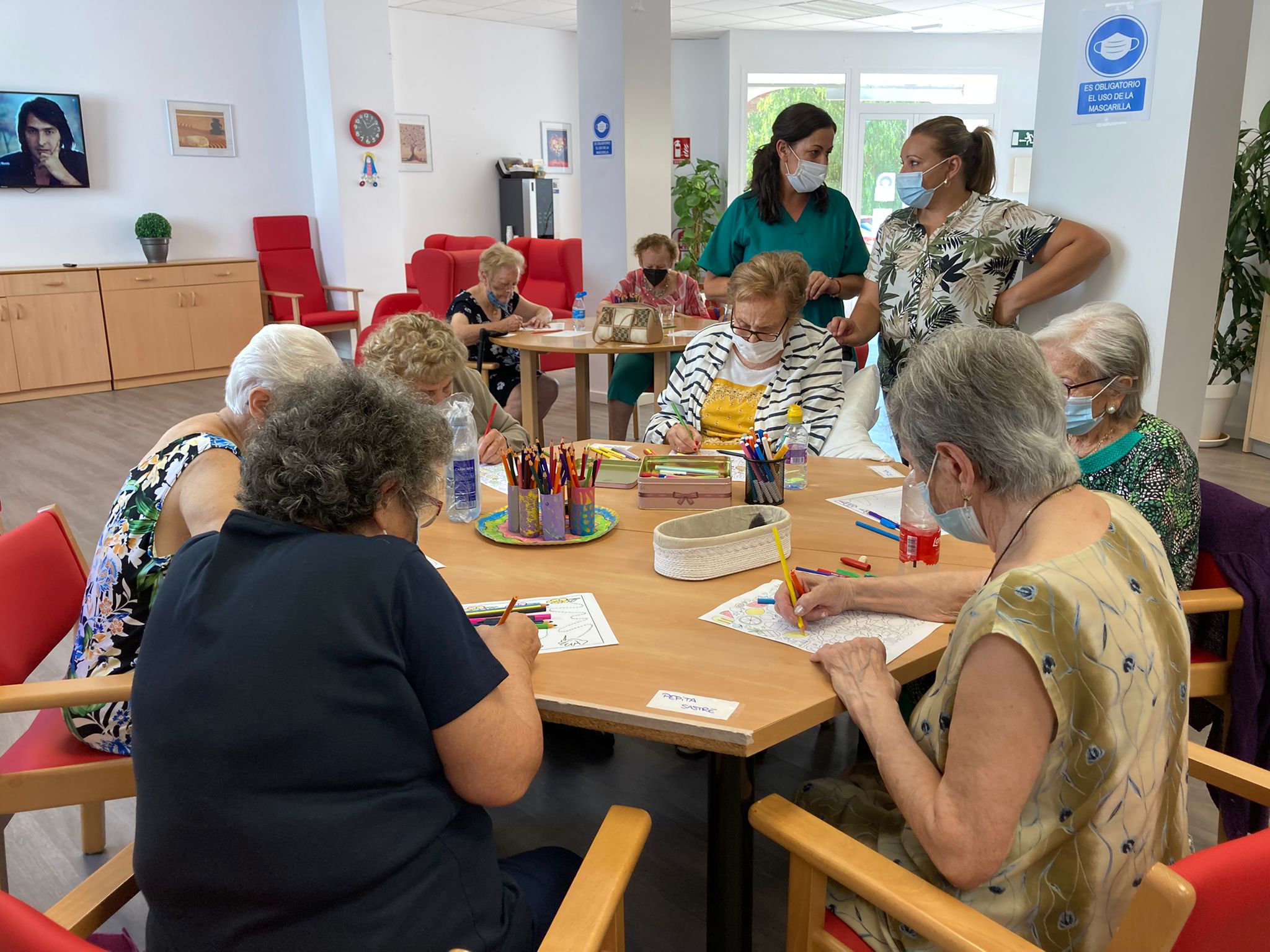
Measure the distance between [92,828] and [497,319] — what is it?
12.0 ft

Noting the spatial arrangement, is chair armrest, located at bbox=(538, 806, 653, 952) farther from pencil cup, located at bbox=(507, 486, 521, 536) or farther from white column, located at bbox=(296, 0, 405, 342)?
white column, located at bbox=(296, 0, 405, 342)

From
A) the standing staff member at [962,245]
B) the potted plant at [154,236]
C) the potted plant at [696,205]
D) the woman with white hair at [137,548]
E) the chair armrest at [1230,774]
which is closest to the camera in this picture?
the chair armrest at [1230,774]

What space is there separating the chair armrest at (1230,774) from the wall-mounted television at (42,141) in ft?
29.5

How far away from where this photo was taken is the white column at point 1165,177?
2.96 meters

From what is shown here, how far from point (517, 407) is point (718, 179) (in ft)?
24.3

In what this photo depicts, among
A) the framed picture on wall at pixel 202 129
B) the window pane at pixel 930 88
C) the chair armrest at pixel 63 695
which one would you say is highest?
the window pane at pixel 930 88

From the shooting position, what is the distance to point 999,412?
1.30 metres

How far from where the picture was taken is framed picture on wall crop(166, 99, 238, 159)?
855 cm

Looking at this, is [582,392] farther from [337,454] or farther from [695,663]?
[337,454]

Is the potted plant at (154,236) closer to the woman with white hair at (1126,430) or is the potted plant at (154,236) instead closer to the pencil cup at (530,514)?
the pencil cup at (530,514)

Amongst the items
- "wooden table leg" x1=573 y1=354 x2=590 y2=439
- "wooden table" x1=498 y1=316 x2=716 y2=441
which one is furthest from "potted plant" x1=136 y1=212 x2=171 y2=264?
"wooden table leg" x1=573 y1=354 x2=590 y2=439

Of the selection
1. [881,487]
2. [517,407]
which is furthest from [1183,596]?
[517,407]

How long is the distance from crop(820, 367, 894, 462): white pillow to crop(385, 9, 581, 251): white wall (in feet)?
25.3

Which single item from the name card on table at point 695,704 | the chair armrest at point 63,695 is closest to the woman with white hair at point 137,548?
the chair armrest at point 63,695
